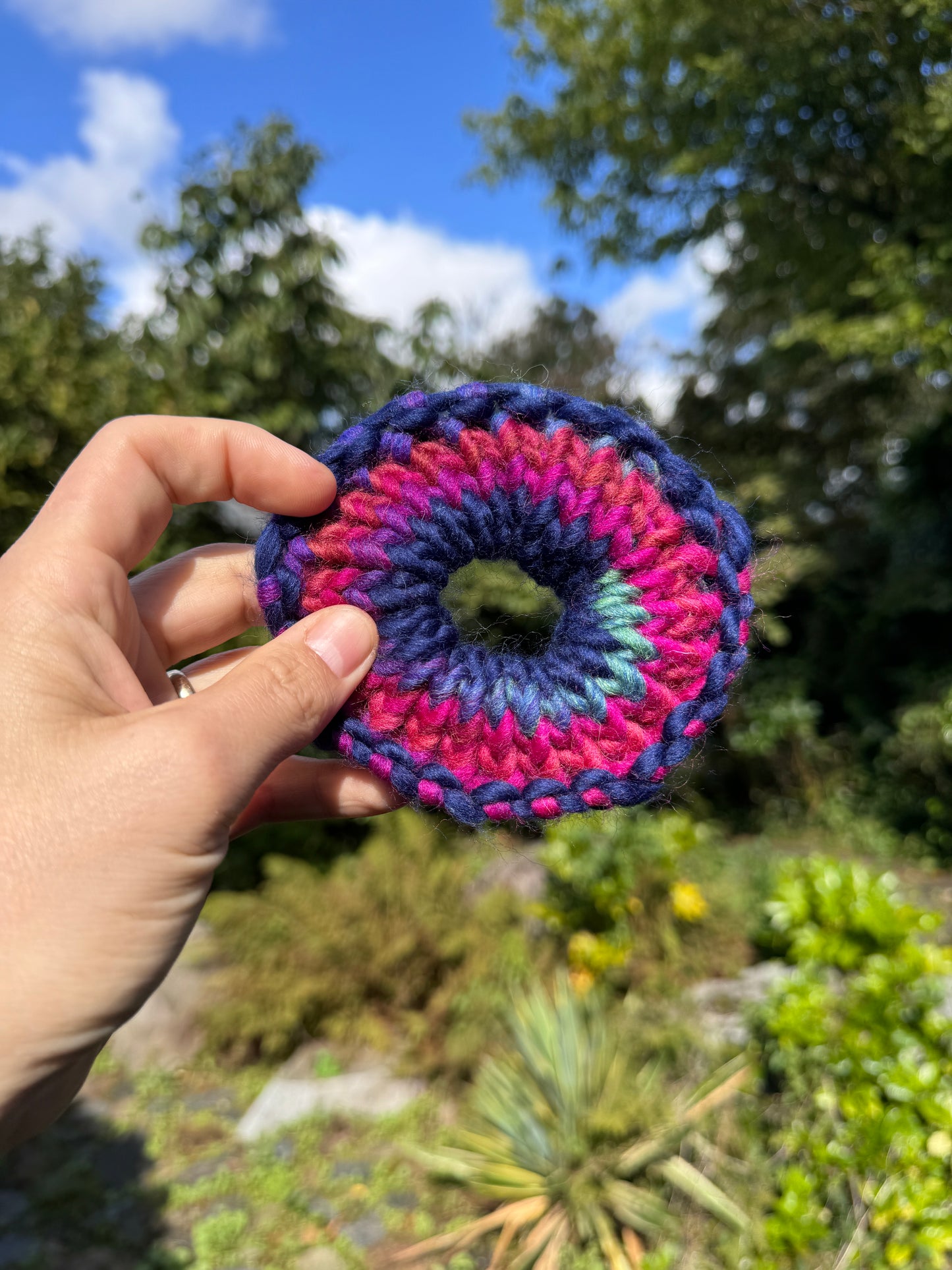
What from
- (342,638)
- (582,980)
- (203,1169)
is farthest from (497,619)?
(203,1169)

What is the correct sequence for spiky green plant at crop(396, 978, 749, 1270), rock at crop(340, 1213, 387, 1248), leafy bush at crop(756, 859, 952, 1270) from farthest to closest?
rock at crop(340, 1213, 387, 1248), spiky green plant at crop(396, 978, 749, 1270), leafy bush at crop(756, 859, 952, 1270)

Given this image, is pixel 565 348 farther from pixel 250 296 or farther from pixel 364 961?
pixel 364 961

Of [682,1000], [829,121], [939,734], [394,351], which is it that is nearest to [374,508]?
[682,1000]

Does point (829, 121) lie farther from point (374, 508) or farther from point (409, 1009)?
point (409, 1009)

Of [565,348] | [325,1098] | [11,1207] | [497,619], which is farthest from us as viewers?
[565,348]

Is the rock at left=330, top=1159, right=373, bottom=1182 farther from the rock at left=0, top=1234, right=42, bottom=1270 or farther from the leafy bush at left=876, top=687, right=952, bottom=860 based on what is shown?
the leafy bush at left=876, top=687, right=952, bottom=860

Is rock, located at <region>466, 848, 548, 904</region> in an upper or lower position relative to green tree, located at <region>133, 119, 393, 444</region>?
lower

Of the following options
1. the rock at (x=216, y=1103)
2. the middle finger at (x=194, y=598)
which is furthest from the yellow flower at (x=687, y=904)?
the middle finger at (x=194, y=598)

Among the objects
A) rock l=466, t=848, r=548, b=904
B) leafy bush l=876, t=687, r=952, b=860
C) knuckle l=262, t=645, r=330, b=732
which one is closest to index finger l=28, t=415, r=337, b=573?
knuckle l=262, t=645, r=330, b=732
